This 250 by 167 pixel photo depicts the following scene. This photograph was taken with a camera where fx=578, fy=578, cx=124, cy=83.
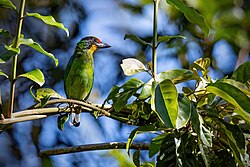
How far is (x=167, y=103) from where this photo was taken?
1.04 metres

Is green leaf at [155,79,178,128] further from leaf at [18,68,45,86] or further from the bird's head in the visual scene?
the bird's head

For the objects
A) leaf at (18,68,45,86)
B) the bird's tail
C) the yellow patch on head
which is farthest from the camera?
the yellow patch on head

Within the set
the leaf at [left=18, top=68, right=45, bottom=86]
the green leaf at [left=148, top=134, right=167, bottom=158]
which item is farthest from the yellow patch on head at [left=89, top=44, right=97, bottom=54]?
the green leaf at [left=148, top=134, right=167, bottom=158]

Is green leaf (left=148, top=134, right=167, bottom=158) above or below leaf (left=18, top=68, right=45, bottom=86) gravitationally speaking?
below

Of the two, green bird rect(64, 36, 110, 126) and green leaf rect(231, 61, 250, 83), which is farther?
green bird rect(64, 36, 110, 126)

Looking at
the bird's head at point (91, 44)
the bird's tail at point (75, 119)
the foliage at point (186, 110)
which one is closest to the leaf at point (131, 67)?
the foliage at point (186, 110)

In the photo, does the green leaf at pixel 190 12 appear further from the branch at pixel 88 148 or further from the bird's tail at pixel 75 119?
the bird's tail at pixel 75 119

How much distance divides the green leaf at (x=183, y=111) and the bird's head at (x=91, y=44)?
1.81 metres

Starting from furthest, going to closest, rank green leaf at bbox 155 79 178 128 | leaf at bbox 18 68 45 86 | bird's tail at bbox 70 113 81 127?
bird's tail at bbox 70 113 81 127 < leaf at bbox 18 68 45 86 < green leaf at bbox 155 79 178 128

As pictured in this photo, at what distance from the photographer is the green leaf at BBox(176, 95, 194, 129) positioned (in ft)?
3.35

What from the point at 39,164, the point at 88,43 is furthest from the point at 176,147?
the point at 39,164

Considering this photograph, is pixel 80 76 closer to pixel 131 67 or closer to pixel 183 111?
pixel 131 67

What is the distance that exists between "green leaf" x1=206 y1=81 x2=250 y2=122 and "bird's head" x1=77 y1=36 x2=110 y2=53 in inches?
70.5

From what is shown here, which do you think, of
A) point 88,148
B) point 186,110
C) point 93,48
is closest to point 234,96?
point 186,110
